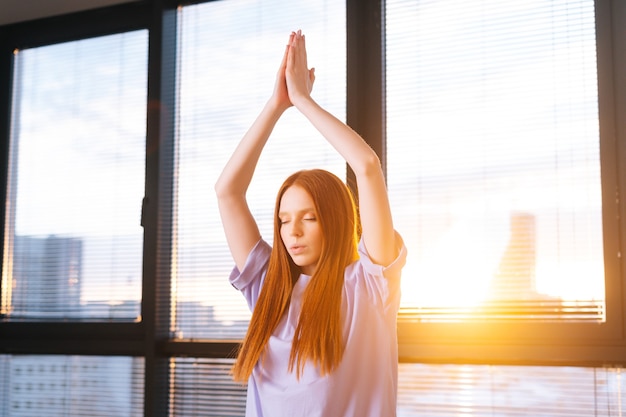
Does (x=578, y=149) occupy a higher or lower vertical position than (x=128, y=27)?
lower

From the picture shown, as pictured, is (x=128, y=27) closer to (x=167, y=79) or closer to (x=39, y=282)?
(x=167, y=79)

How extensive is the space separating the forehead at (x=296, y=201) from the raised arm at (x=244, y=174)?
0.10 m

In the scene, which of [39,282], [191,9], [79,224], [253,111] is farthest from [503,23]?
[39,282]

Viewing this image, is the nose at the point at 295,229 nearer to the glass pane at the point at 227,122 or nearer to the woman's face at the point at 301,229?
the woman's face at the point at 301,229

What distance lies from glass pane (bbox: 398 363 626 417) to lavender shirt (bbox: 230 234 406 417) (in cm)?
103

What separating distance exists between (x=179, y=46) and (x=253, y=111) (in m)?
0.46

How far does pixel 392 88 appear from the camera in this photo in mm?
2807

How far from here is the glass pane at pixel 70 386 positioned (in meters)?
3.14

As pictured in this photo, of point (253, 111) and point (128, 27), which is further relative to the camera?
point (128, 27)

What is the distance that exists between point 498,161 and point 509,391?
717 millimetres

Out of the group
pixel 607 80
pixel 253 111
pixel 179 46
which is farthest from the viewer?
pixel 179 46

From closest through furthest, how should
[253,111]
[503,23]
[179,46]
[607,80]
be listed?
[607,80]
[503,23]
[253,111]
[179,46]

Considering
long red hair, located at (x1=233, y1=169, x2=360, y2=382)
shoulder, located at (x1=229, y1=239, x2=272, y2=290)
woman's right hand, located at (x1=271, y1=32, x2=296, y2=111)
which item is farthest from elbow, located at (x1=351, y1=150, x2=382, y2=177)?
shoulder, located at (x1=229, y1=239, x2=272, y2=290)

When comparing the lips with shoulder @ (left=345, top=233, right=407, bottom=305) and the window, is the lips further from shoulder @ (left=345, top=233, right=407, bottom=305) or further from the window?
the window
